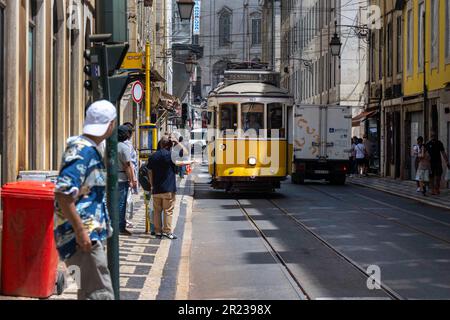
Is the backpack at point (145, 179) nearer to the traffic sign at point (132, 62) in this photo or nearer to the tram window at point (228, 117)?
the traffic sign at point (132, 62)

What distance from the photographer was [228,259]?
12250 mm

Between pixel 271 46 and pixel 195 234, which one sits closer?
pixel 195 234

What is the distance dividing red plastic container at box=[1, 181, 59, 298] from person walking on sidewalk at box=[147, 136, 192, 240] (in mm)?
5847

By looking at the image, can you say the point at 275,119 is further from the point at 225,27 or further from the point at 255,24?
the point at 225,27

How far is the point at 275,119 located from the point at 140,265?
14.0m

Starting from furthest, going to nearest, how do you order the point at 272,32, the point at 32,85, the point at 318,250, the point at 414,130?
the point at 272,32 → the point at 414,130 → the point at 32,85 → the point at 318,250

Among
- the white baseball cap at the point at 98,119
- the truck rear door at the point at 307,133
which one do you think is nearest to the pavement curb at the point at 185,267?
the white baseball cap at the point at 98,119

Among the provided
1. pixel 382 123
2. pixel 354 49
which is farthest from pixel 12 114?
pixel 354 49

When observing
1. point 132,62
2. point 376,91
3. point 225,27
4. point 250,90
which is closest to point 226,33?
point 225,27

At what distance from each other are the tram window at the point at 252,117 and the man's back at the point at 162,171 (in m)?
10.3

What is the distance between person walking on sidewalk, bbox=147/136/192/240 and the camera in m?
14.4

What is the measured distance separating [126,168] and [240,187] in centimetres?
1013

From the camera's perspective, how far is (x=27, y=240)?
8.52 metres
